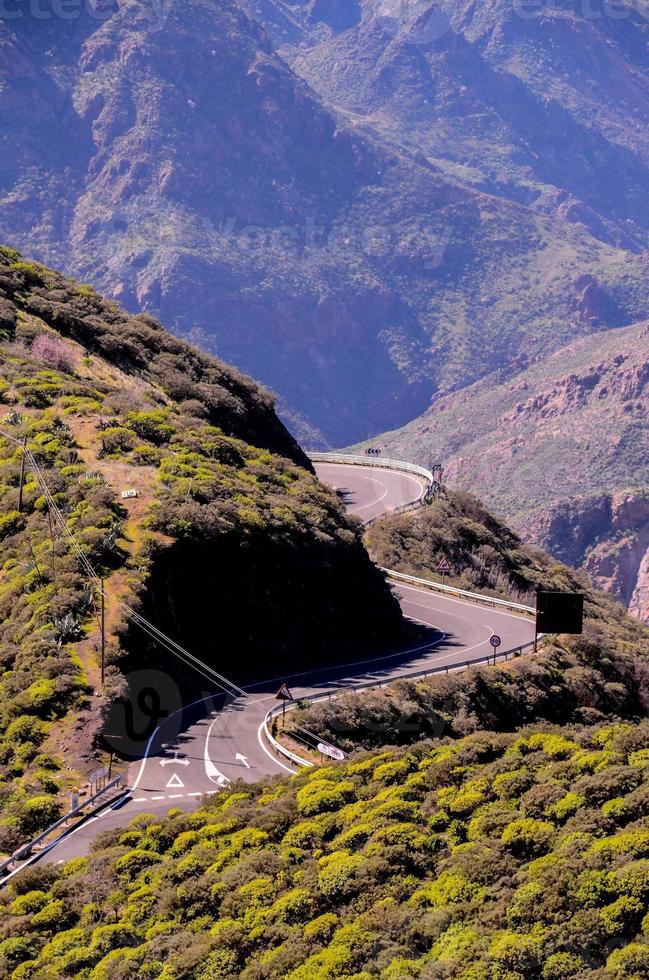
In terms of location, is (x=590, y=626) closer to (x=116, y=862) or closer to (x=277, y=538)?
(x=277, y=538)

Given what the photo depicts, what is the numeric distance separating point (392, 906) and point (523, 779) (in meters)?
4.09

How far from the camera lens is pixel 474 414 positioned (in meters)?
183

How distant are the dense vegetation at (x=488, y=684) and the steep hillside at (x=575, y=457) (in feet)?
226

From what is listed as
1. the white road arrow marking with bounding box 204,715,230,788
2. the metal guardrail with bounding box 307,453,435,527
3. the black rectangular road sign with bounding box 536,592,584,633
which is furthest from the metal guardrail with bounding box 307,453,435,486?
the white road arrow marking with bounding box 204,715,230,788

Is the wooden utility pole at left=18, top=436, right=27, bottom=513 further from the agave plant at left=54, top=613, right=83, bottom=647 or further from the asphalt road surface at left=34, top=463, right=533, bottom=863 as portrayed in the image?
the asphalt road surface at left=34, top=463, right=533, bottom=863

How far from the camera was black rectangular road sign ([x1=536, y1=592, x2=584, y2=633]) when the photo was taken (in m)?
40.4

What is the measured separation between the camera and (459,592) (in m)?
54.1

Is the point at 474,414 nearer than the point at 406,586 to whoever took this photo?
No

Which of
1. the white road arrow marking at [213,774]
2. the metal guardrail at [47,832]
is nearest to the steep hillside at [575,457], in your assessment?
the white road arrow marking at [213,774]

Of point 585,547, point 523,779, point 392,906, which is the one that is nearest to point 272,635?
point 523,779

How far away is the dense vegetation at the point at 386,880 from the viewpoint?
18891mm

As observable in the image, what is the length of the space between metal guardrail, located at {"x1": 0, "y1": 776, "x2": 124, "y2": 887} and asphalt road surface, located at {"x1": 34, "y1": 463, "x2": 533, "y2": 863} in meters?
0.33

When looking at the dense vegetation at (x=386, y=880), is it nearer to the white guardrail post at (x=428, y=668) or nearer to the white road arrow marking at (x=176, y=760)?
the white road arrow marking at (x=176, y=760)

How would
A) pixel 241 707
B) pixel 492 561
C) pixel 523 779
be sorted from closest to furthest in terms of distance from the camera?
pixel 523 779 < pixel 241 707 < pixel 492 561
